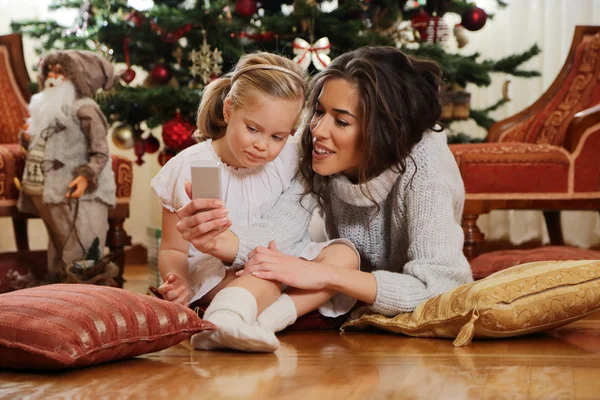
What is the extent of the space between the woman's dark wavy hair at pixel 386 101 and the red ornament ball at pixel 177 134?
1029 millimetres

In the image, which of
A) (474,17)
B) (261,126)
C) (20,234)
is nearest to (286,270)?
(261,126)

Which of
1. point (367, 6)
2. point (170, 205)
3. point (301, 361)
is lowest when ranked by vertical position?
point (301, 361)

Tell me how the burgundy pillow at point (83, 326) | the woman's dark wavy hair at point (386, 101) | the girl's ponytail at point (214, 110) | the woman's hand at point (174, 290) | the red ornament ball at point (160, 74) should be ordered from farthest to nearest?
the red ornament ball at point (160, 74) < the girl's ponytail at point (214, 110) < the woman's dark wavy hair at point (386, 101) < the woman's hand at point (174, 290) < the burgundy pillow at point (83, 326)

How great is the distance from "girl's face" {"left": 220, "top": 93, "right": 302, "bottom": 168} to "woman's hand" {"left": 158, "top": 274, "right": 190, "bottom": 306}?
0.95ft

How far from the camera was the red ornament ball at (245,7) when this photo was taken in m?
2.88

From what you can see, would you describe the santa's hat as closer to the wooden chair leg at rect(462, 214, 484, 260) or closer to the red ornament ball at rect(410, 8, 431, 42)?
the red ornament ball at rect(410, 8, 431, 42)

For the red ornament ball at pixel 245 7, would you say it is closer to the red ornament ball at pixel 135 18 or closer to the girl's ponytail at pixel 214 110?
the red ornament ball at pixel 135 18

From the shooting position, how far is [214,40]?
2.99 m

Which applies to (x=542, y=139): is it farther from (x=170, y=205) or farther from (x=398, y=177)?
(x=170, y=205)

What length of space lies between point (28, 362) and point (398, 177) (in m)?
0.87

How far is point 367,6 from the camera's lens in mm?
3004

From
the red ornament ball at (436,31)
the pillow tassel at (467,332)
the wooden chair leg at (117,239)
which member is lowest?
the wooden chair leg at (117,239)

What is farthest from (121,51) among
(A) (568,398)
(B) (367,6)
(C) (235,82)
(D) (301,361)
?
(A) (568,398)

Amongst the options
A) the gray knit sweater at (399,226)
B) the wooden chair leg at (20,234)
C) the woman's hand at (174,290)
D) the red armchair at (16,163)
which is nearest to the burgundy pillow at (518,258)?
the gray knit sweater at (399,226)
